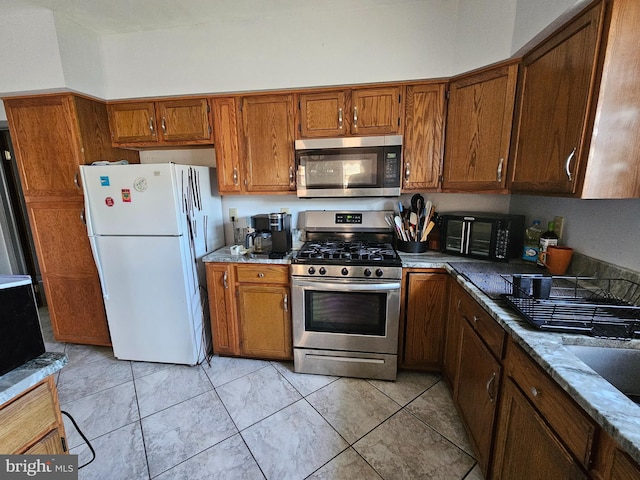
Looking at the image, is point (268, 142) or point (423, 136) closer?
point (423, 136)

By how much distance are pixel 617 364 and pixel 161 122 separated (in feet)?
9.91

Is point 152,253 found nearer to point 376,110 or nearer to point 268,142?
point 268,142

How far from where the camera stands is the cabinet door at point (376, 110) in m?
2.04

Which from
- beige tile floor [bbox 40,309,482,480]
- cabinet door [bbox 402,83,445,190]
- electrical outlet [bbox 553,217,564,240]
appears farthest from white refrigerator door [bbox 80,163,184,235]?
electrical outlet [bbox 553,217,564,240]

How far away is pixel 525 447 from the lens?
39.5 inches

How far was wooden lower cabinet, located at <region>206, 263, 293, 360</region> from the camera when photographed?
7.02 feet

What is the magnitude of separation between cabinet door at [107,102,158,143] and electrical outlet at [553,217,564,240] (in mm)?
3002

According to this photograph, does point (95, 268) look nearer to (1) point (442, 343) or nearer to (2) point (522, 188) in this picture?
(1) point (442, 343)

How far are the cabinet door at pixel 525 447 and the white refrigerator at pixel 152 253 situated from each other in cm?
207

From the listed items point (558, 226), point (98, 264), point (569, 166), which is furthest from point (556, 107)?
point (98, 264)

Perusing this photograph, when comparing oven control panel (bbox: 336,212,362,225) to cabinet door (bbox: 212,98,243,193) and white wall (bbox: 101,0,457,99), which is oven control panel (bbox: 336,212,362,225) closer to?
cabinet door (bbox: 212,98,243,193)

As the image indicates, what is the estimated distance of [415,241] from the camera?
2.18m

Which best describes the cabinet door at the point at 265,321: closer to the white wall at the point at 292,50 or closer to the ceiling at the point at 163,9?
the white wall at the point at 292,50

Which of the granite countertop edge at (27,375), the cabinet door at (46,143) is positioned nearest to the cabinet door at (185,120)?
the cabinet door at (46,143)
